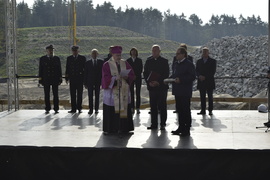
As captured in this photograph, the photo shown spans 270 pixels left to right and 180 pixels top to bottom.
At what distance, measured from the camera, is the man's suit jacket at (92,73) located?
11.3 meters

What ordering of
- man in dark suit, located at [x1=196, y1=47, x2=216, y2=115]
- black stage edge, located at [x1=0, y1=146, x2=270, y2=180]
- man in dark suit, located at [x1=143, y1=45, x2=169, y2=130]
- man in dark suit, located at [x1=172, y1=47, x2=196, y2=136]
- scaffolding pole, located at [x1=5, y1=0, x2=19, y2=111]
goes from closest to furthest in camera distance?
black stage edge, located at [x1=0, y1=146, x2=270, y2=180]
man in dark suit, located at [x1=172, y1=47, x2=196, y2=136]
man in dark suit, located at [x1=143, y1=45, x2=169, y2=130]
man in dark suit, located at [x1=196, y1=47, x2=216, y2=115]
scaffolding pole, located at [x1=5, y1=0, x2=19, y2=111]

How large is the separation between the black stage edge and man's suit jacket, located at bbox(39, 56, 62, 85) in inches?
180

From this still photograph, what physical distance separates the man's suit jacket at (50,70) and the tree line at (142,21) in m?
75.9

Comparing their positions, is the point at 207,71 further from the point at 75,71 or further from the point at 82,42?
the point at 82,42

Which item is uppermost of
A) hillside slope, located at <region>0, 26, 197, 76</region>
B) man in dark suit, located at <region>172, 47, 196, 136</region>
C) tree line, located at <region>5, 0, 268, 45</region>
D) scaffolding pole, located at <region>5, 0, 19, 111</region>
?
tree line, located at <region>5, 0, 268, 45</region>

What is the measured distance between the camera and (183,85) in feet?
27.6

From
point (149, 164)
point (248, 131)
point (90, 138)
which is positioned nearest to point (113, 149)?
point (149, 164)

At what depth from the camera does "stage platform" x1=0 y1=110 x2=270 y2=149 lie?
24.8 feet

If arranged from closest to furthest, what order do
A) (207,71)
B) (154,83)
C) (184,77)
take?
(184,77), (154,83), (207,71)

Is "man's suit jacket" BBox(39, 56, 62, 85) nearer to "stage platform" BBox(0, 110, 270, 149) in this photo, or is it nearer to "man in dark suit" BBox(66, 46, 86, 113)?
"man in dark suit" BBox(66, 46, 86, 113)

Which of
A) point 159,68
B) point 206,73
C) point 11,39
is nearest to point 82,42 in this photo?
point 11,39

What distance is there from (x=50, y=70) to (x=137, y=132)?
381 cm

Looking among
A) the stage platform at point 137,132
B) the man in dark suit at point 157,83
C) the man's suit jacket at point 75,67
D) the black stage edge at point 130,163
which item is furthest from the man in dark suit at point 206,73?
the black stage edge at point 130,163

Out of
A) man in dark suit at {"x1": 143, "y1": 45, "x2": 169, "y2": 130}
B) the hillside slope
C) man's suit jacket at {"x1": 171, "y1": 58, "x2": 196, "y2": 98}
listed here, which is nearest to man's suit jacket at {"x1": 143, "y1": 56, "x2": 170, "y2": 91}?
man in dark suit at {"x1": 143, "y1": 45, "x2": 169, "y2": 130}
